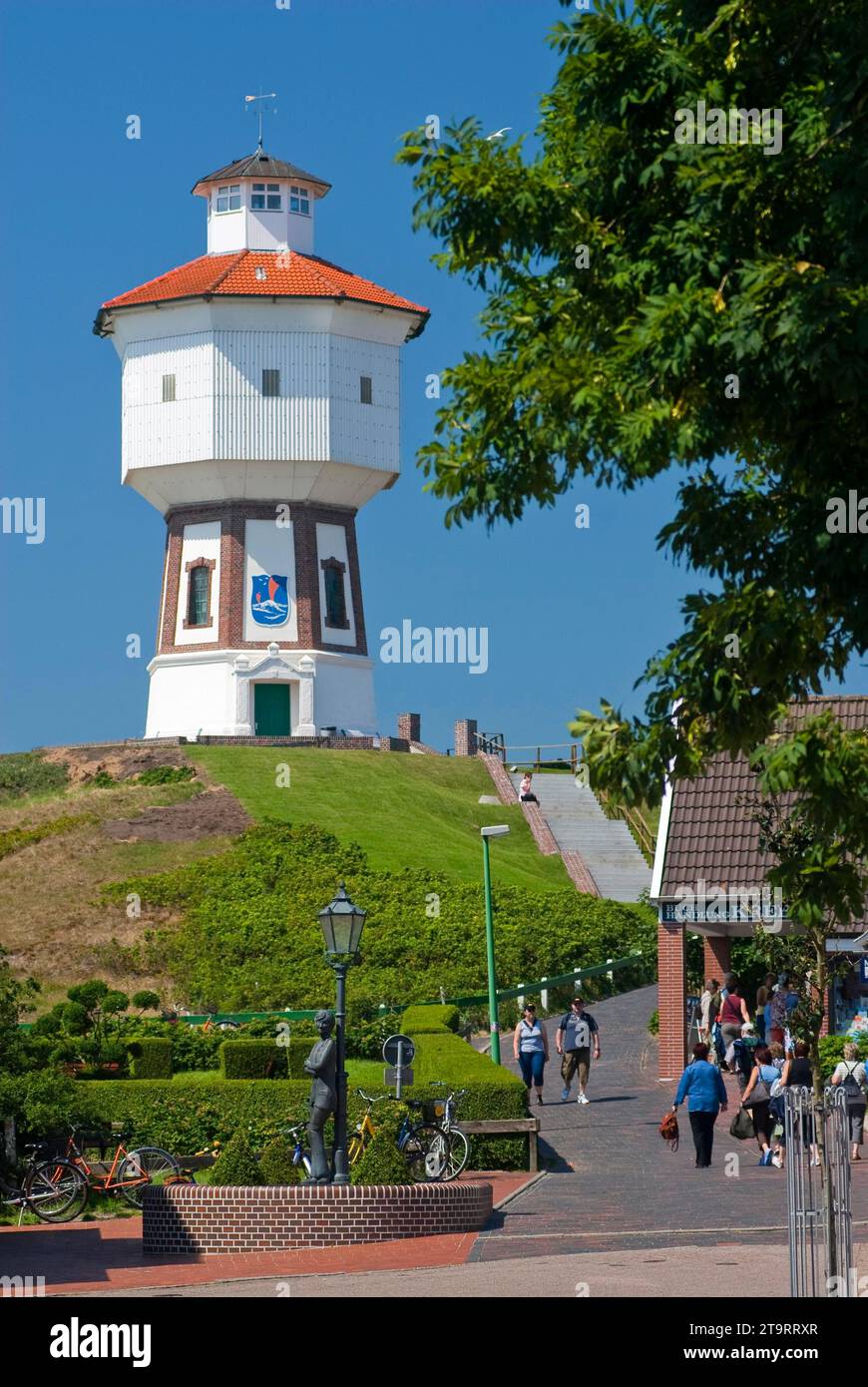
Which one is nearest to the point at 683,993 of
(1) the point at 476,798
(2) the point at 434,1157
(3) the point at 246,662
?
(2) the point at 434,1157

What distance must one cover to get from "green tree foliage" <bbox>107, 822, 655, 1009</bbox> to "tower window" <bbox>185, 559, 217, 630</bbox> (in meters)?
16.9

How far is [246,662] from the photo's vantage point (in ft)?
237

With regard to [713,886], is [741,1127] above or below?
below

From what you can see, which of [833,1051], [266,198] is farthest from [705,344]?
[266,198]

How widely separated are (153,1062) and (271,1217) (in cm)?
1236

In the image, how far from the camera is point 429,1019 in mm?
37781

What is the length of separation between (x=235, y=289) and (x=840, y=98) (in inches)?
2394

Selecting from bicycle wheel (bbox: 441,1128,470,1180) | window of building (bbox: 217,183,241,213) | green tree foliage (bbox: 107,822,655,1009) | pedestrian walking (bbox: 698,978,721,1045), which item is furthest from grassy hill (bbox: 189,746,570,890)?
bicycle wheel (bbox: 441,1128,470,1180)

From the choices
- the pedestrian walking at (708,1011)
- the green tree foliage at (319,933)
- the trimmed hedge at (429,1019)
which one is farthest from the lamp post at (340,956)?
the green tree foliage at (319,933)

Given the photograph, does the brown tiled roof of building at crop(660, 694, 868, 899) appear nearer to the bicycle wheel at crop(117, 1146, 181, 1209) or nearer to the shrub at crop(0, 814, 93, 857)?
the bicycle wheel at crop(117, 1146, 181, 1209)

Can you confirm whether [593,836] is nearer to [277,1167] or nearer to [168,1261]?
[277,1167]

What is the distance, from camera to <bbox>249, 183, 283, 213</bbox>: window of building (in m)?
76.8

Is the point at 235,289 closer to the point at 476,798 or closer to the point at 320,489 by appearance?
the point at 320,489

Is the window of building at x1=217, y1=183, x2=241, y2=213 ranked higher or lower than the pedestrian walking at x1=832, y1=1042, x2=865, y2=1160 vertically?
higher
